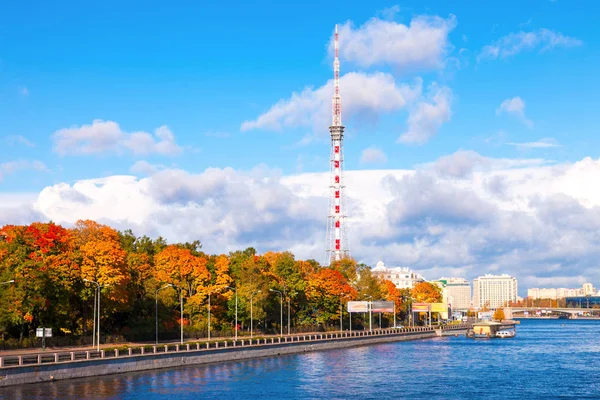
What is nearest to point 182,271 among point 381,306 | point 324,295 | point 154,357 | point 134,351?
point 134,351

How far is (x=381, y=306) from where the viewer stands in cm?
19688

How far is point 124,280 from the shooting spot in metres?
110

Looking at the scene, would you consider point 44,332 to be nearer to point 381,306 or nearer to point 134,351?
point 134,351

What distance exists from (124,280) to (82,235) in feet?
43.5

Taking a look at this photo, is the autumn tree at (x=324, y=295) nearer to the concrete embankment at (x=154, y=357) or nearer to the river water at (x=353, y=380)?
the concrete embankment at (x=154, y=357)

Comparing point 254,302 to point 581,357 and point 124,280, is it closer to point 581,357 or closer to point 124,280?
point 124,280

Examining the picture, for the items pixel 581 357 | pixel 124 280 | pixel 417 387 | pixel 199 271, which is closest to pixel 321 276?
pixel 199 271

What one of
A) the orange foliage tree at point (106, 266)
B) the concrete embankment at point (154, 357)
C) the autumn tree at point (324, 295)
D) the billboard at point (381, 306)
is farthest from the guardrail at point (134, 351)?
the billboard at point (381, 306)

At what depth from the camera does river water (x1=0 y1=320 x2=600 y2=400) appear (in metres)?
76.6

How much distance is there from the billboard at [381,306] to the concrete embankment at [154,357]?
4160 centimetres

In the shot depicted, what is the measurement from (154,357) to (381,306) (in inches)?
4200

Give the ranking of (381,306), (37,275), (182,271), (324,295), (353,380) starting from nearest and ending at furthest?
(353,380) < (37,275) < (182,271) < (324,295) < (381,306)

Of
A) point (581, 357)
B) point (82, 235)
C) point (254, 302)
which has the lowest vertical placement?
A: point (581, 357)

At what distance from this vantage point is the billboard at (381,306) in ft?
641
